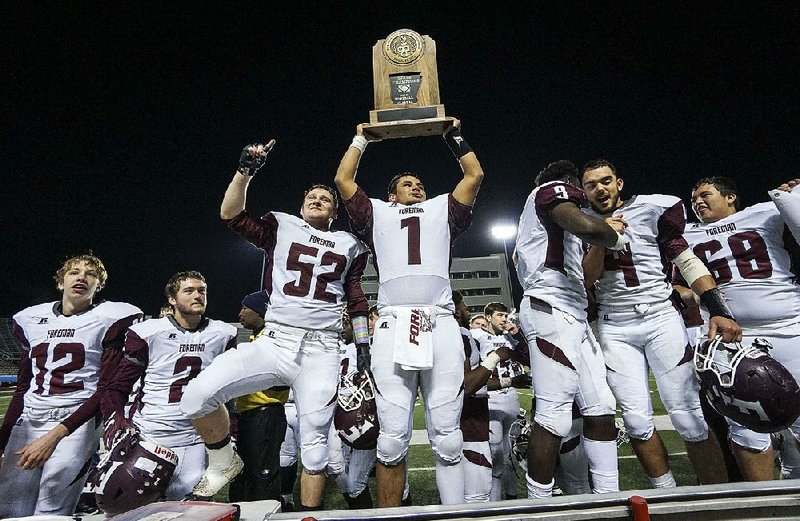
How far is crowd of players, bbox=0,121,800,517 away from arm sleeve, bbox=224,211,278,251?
14 mm

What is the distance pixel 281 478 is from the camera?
15.1 ft

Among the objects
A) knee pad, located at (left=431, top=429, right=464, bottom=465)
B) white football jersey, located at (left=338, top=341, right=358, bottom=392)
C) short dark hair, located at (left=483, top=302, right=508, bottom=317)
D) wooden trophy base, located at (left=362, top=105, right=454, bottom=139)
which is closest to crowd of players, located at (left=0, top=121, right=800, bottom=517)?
knee pad, located at (left=431, top=429, right=464, bottom=465)

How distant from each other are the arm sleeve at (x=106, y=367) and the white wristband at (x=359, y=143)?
2.36m

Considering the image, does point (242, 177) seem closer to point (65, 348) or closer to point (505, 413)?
point (65, 348)

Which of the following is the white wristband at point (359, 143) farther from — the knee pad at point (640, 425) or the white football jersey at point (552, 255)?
the knee pad at point (640, 425)

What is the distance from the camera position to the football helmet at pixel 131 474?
272cm

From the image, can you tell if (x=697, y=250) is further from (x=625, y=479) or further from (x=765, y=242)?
(x=625, y=479)

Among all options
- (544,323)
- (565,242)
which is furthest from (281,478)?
(565,242)

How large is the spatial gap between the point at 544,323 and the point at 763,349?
134 cm

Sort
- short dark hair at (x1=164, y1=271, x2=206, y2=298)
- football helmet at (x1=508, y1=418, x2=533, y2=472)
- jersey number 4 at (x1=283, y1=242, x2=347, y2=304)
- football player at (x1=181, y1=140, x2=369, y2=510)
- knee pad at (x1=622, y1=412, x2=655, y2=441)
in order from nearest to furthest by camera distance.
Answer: football player at (x1=181, y1=140, x2=369, y2=510) → knee pad at (x1=622, y1=412, x2=655, y2=441) → jersey number 4 at (x1=283, y1=242, x2=347, y2=304) → short dark hair at (x1=164, y1=271, x2=206, y2=298) → football helmet at (x1=508, y1=418, x2=533, y2=472)

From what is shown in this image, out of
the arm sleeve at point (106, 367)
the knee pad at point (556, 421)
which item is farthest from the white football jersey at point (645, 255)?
the arm sleeve at point (106, 367)

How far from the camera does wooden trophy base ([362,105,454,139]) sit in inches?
144

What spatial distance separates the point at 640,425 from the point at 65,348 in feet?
14.1

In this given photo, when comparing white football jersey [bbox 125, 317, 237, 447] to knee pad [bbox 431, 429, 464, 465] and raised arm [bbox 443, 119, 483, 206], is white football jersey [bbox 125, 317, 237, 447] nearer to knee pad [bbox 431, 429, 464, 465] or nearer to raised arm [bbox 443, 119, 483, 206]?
knee pad [bbox 431, 429, 464, 465]
